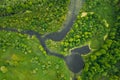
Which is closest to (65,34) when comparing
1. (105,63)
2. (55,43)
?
(55,43)

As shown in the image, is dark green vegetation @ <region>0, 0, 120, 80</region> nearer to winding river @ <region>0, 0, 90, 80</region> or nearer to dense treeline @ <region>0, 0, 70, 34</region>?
dense treeline @ <region>0, 0, 70, 34</region>

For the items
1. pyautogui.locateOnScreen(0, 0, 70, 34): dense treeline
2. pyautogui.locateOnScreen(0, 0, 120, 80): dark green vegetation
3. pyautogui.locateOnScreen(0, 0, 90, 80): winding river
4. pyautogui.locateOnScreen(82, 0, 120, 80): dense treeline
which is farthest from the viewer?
pyautogui.locateOnScreen(0, 0, 70, 34): dense treeline

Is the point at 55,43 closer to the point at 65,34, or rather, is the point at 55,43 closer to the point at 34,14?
the point at 65,34

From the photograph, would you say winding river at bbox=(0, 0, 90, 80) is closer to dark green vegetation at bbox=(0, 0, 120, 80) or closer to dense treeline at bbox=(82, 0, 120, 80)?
dark green vegetation at bbox=(0, 0, 120, 80)

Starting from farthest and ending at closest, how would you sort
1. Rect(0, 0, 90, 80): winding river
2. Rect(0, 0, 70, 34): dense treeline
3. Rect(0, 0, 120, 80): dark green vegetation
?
Rect(0, 0, 70, 34): dense treeline → Rect(0, 0, 90, 80): winding river → Rect(0, 0, 120, 80): dark green vegetation

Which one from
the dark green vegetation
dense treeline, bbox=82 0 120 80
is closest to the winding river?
the dark green vegetation

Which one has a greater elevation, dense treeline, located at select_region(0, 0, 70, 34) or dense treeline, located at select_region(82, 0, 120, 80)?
dense treeline, located at select_region(0, 0, 70, 34)

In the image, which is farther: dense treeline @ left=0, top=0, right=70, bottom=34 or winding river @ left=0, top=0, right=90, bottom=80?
dense treeline @ left=0, top=0, right=70, bottom=34

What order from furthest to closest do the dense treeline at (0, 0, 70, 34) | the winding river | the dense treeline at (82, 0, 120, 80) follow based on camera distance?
the dense treeline at (0, 0, 70, 34)
the winding river
the dense treeline at (82, 0, 120, 80)

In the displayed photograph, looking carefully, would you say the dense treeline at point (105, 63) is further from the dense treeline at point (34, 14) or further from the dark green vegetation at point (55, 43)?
the dense treeline at point (34, 14)

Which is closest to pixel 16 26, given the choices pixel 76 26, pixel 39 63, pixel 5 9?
pixel 5 9
